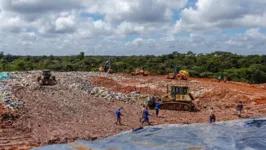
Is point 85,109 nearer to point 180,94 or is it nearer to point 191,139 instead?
point 180,94

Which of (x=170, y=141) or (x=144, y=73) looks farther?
(x=144, y=73)

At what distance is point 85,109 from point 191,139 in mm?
9953

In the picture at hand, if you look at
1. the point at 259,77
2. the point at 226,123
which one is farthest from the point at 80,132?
the point at 259,77

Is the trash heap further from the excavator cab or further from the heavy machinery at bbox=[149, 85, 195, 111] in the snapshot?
the excavator cab

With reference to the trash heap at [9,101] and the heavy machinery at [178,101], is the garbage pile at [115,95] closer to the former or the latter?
the heavy machinery at [178,101]

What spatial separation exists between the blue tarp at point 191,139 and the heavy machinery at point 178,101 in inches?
252

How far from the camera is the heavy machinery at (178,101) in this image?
68.0 feet

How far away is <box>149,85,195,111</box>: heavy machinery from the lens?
20734 mm

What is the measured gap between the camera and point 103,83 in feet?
101

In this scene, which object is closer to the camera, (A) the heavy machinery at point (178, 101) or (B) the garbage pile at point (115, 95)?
(A) the heavy machinery at point (178, 101)

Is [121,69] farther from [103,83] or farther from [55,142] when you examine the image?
[55,142]

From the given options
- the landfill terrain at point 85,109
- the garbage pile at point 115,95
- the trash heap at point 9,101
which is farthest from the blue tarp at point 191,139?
the garbage pile at point 115,95

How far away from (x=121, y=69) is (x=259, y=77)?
2454 centimetres

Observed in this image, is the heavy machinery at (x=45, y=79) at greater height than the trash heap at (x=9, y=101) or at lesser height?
greater
